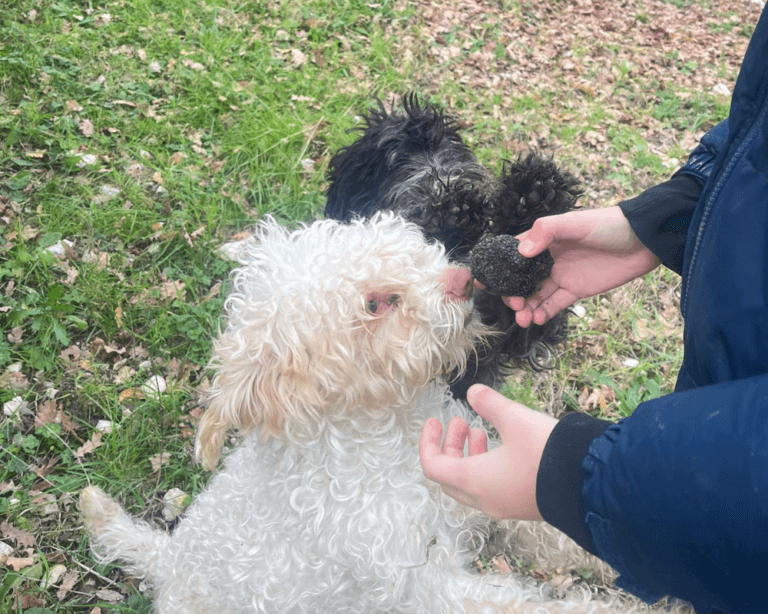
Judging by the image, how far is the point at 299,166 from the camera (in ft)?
13.6

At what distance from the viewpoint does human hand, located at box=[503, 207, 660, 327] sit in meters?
1.99

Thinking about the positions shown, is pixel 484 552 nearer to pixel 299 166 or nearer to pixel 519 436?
pixel 519 436

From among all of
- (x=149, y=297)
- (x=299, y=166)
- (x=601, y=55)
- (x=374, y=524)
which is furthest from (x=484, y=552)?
(x=601, y=55)

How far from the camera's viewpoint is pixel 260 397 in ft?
6.14

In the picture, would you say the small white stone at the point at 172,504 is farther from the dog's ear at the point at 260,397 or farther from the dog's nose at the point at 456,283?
the dog's nose at the point at 456,283

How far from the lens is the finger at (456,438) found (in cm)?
146

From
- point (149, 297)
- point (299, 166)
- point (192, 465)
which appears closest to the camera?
point (192, 465)

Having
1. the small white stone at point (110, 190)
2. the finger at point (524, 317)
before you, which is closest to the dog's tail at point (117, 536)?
the finger at point (524, 317)

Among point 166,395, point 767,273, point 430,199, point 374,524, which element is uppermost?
point 767,273

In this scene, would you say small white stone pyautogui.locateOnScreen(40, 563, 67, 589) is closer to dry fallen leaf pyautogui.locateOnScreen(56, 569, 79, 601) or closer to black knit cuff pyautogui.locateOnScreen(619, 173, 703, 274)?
dry fallen leaf pyautogui.locateOnScreen(56, 569, 79, 601)

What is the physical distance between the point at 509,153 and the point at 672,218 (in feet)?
9.34

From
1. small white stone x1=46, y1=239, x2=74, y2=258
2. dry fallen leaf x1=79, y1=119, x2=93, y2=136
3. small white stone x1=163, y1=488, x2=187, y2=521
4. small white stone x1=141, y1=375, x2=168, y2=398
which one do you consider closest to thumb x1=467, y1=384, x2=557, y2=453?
small white stone x1=163, y1=488, x2=187, y2=521

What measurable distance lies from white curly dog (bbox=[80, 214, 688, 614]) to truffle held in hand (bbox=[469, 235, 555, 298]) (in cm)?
9

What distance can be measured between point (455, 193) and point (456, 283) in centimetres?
57
